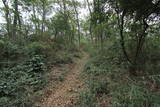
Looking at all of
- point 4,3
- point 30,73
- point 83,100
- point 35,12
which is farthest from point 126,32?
point 35,12

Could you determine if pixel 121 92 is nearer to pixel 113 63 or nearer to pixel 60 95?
pixel 60 95

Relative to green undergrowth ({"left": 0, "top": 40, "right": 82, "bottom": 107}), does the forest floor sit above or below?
below

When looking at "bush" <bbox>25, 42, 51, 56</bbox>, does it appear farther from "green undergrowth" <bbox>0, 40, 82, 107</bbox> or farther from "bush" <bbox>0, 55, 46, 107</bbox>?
"bush" <bbox>0, 55, 46, 107</bbox>

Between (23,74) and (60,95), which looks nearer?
(60,95)

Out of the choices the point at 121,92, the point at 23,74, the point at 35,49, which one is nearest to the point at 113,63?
the point at 121,92

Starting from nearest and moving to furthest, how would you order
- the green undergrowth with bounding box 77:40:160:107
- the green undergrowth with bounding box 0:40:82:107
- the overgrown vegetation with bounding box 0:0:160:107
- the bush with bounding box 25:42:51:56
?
the green undergrowth with bounding box 77:40:160:107
the overgrown vegetation with bounding box 0:0:160:107
the green undergrowth with bounding box 0:40:82:107
the bush with bounding box 25:42:51:56

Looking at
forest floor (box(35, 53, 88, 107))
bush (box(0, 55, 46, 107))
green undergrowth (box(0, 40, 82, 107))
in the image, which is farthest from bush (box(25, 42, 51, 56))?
forest floor (box(35, 53, 88, 107))

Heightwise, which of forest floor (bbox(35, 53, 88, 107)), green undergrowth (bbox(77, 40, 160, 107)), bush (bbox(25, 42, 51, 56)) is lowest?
forest floor (bbox(35, 53, 88, 107))

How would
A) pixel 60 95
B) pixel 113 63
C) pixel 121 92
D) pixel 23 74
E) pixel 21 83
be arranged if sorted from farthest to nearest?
pixel 113 63, pixel 23 74, pixel 21 83, pixel 60 95, pixel 121 92

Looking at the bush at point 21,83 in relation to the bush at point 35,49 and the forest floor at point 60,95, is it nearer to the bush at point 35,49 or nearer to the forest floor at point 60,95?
the forest floor at point 60,95

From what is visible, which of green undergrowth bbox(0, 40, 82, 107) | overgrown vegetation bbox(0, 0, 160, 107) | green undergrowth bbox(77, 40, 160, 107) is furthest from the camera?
green undergrowth bbox(0, 40, 82, 107)

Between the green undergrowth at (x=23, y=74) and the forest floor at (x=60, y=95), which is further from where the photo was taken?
the green undergrowth at (x=23, y=74)

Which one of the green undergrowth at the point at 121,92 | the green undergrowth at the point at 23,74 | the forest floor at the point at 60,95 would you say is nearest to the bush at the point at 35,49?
the green undergrowth at the point at 23,74

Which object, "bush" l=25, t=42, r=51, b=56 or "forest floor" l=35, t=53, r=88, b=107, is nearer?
"forest floor" l=35, t=53, r=88, b=107
